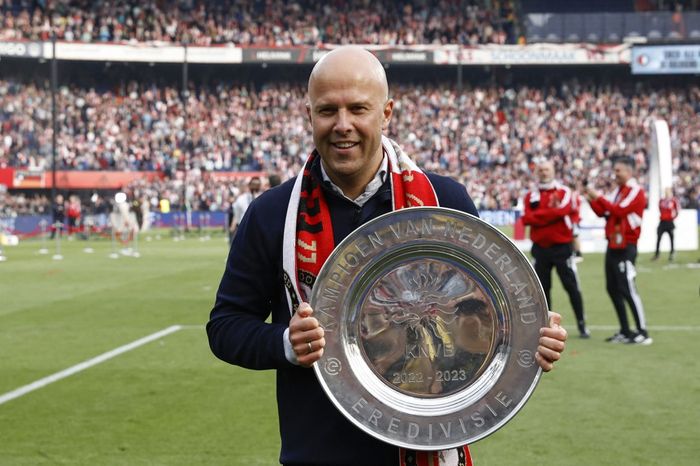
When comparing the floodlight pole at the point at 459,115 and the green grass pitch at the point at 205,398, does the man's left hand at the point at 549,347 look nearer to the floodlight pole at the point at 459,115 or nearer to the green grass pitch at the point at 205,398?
the green grass pitch at the point at 205,398

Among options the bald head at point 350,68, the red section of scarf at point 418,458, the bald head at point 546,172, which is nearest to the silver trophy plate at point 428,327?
the red section of scarf at point 418,458

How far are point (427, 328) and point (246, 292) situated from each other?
1.91ft

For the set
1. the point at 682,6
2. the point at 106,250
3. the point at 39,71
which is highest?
the point at 682,6

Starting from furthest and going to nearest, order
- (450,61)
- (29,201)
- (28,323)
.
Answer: (450,61)
(29,201)
(28,323)

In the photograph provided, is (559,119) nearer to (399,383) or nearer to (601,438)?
(601,438)

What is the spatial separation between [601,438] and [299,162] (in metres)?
43.8

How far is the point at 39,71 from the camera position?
5322cm

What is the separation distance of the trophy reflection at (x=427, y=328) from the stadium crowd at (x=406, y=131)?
43.5 m

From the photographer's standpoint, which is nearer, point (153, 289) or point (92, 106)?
point (153, 289)

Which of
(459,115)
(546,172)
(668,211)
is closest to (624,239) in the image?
(546,172)

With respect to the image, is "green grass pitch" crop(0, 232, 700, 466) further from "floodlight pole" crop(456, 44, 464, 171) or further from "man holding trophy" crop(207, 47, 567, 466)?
"floodlight pole" crop(456, 44, 464, 171)

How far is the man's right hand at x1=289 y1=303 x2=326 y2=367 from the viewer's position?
8.18 feet

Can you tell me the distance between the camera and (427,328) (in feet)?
8.59

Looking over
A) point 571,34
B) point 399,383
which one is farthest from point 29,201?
point 399,383
